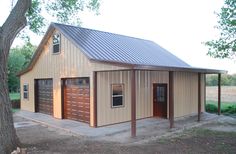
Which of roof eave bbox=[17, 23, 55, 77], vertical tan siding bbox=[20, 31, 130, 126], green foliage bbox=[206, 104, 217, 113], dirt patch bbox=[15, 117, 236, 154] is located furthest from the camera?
green foliage bbox=[206, 104, 217, 113]

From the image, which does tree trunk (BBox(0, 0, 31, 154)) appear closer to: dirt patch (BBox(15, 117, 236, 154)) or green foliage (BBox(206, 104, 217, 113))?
dirt patch (BBox(15, 117, 236, 154))

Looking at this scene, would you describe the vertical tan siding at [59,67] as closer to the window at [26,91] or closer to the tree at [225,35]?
the window at [26,91]

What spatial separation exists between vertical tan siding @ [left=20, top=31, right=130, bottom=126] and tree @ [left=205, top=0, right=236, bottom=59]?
16.5 ft

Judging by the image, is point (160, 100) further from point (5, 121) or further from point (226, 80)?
point (226, 80)

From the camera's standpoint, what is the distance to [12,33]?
798cm

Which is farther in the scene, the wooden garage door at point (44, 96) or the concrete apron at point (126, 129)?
the wooden garage door at point (44, 96)

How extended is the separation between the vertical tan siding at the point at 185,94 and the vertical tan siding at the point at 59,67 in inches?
215

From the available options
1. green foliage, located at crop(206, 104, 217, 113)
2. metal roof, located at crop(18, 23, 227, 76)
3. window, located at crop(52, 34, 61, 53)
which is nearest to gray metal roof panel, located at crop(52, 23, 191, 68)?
metal roof, located at crop(18, 23, 227, 76)

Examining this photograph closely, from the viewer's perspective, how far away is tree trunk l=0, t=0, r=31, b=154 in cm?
755

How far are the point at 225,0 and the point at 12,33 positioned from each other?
29.7ft

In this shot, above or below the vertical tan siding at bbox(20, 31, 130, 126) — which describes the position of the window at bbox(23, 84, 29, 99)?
below

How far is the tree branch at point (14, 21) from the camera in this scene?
7883 mm

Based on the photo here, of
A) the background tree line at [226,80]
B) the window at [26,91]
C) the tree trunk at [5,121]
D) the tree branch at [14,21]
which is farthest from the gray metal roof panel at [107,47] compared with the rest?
the background tree line at [226,80]

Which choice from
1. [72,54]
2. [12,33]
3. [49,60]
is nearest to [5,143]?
[12,33]
